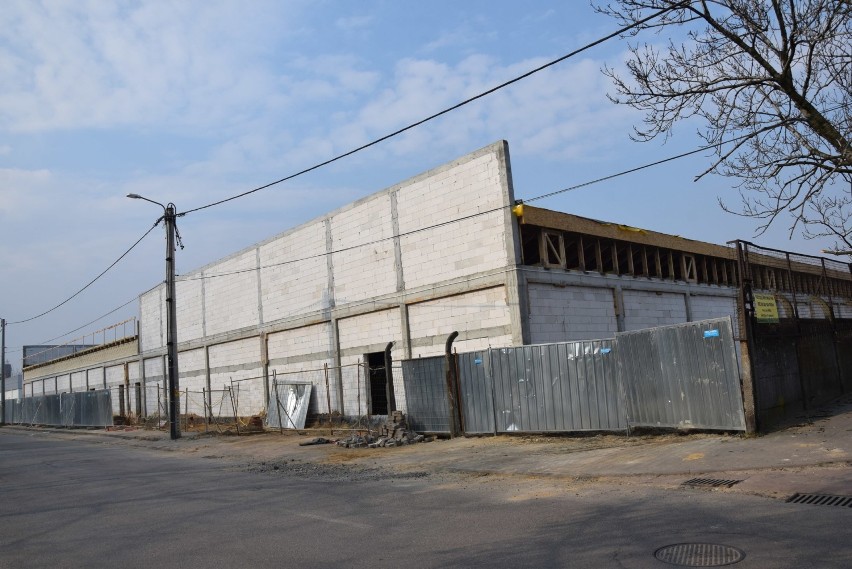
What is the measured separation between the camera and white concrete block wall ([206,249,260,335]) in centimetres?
3019

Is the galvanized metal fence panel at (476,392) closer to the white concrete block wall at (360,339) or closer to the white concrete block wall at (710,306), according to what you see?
the white concrete block wall at (360,339)

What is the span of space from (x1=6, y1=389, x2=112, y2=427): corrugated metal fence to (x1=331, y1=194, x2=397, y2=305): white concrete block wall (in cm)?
2024

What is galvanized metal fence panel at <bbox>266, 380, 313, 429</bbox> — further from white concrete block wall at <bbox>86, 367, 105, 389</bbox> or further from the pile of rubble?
white concrete block wall at <bbox>86, 367, 105, 389</bbox>

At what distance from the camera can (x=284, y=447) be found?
18.8 m

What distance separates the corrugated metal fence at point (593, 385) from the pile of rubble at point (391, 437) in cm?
47

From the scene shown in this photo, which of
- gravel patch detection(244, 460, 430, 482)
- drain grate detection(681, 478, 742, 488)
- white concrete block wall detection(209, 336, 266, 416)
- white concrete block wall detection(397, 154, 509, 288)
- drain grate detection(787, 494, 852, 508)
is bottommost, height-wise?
gravel patch detection(244, 460, 430, 482)

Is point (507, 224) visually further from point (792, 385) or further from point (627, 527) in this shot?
point (627, 527)

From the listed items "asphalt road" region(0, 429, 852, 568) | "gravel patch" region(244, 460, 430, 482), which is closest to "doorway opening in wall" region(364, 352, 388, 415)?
"gravel patch" region(244, 460, 430, 482)

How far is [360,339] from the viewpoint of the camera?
77.5 feet

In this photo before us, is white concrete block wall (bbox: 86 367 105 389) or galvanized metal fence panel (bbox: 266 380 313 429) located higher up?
white concrete block wall (bbox: 86 367 105 389)

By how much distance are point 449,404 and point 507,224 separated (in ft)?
17.1

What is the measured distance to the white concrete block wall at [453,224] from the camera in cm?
1875

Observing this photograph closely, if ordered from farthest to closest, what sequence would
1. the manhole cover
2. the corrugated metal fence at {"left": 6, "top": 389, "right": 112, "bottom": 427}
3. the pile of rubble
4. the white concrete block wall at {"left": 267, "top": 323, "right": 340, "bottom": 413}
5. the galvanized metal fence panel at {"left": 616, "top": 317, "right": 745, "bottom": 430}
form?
the corrugated metal fence at {"left": 6, "top": 389, "right": 112, "bottom": 427} < the white concrete block wall at {"left": 267, "top": 323, "right": 340, "bottom": 413} < the pile of rubble < the galvanized metal fence panel at {"left": 616, "top": 317, "right": 745, "bottom": 430} < the manhole cover

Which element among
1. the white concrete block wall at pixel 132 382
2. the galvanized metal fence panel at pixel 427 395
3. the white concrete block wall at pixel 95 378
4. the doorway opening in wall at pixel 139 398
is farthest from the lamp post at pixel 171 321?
the white concrete block wall at pixel 95 378
